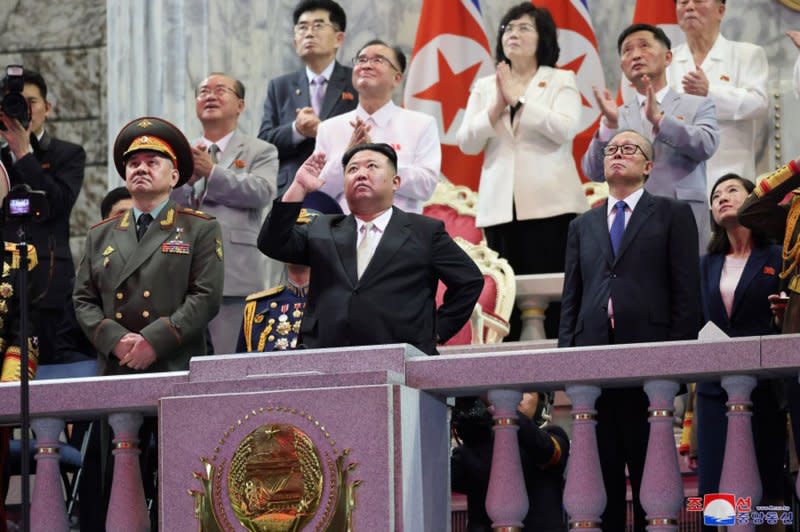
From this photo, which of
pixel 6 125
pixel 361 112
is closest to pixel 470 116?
pixel 361 112

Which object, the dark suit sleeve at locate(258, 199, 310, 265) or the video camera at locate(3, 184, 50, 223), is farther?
the dark suit sleeve at locate(258, 199, 310, 265)

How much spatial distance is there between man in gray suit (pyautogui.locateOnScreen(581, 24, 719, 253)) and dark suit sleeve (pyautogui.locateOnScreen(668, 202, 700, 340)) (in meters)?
1.52

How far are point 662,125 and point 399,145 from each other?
3.73 ft

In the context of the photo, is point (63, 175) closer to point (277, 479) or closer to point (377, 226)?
point (377, 226)

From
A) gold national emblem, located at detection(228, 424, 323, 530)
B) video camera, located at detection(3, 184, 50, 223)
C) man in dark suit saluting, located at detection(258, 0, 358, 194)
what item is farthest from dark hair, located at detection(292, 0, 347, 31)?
gold national emblem, located at detection(228, 424, 323, 530)

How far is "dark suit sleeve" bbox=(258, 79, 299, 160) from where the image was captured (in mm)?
8648

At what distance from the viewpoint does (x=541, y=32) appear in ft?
28.4

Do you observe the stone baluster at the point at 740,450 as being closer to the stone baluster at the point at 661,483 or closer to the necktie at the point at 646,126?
the stone baluster at the point at 661,483

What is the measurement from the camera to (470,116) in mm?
8758

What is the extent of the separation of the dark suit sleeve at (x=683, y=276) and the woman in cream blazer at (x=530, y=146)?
2.20 m

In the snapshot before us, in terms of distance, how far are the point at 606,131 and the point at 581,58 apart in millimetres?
1952

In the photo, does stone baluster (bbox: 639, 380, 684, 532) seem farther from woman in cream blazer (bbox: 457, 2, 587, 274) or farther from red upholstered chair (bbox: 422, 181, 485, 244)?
red upholstered chair (bbox: 422, 181, 485, 244)

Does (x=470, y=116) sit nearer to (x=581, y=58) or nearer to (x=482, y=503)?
(x=581, y=58)

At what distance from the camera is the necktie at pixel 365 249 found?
6027mm
